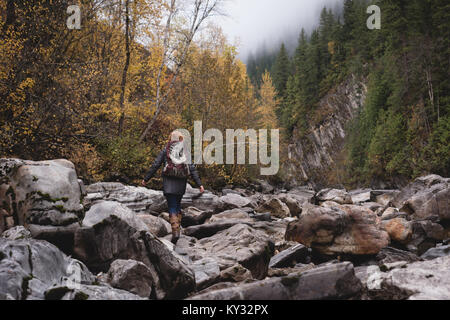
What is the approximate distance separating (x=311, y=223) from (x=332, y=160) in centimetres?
5182

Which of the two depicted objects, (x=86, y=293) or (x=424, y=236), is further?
(x=424, y=236)

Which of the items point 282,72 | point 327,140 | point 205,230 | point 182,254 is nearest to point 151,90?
point 205,230

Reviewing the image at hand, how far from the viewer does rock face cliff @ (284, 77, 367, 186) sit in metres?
52.7

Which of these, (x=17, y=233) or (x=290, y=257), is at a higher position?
(x=17, y=233)

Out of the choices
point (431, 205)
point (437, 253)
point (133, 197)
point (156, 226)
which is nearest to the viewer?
point (437, 253)

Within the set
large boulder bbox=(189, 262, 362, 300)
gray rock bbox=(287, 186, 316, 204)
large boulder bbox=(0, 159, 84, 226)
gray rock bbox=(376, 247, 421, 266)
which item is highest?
large boulder bbox=(0, 159, 84, 226)

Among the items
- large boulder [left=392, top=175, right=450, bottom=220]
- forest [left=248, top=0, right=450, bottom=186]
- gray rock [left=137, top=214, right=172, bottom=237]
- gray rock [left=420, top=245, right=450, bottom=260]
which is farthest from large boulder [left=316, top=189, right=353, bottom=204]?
forest [left=248, top=0, right=450, bottom=186]

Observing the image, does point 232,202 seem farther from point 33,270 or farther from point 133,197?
point 33,270

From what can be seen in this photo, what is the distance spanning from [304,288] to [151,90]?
1542 centimetres

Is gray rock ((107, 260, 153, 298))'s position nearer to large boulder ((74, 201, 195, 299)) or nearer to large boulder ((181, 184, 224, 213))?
large boulder ((74, 201, 195, 299))

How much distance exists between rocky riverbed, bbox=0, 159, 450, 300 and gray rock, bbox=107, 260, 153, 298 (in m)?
0.01

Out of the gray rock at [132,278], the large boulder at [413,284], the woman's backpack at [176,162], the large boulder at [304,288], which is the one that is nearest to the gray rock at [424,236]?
the large boulder at [413,284]

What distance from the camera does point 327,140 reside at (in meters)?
57.3
